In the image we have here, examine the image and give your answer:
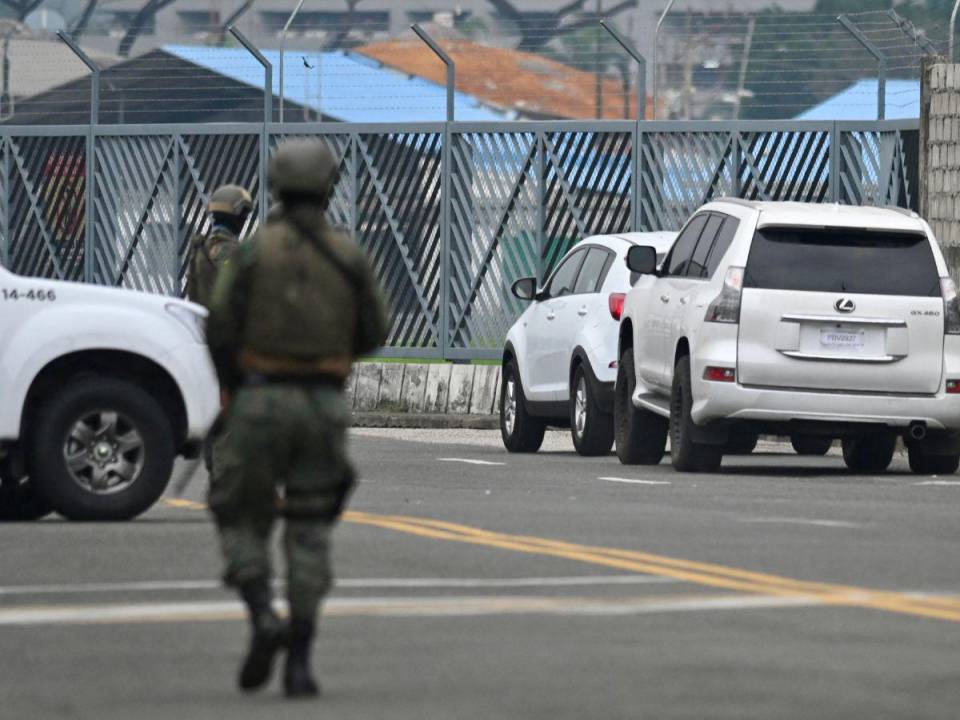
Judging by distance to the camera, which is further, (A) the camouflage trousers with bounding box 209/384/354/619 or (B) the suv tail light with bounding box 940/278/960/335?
(B) the suv tail light with bounding box 940/278/960/335

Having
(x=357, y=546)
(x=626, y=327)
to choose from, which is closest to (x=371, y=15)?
(x=626, y=327)

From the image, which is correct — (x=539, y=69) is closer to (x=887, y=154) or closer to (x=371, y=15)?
(x=371, y=15)

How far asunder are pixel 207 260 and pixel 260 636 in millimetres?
7352

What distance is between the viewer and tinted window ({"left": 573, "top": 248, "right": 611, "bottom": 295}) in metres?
20.8

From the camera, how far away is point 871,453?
65.1 feet

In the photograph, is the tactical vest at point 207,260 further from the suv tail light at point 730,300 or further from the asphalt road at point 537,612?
the suv tail light at point 730,300

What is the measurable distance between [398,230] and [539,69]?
51244 mm

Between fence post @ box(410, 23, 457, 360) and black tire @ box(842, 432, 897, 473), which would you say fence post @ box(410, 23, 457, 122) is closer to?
fence post @ box(410, 23, 457, 360)

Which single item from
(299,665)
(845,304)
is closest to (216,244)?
(845,304)

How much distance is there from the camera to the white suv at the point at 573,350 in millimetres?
20453

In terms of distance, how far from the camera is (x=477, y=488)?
16.6 meters

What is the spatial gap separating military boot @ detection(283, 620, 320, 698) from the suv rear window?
10058 millimetres

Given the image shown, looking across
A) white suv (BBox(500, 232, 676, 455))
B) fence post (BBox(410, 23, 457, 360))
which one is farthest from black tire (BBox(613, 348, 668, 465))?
fence post (BBox(410, 23, 457, 360))

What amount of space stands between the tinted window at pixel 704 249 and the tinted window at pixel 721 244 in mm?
79
